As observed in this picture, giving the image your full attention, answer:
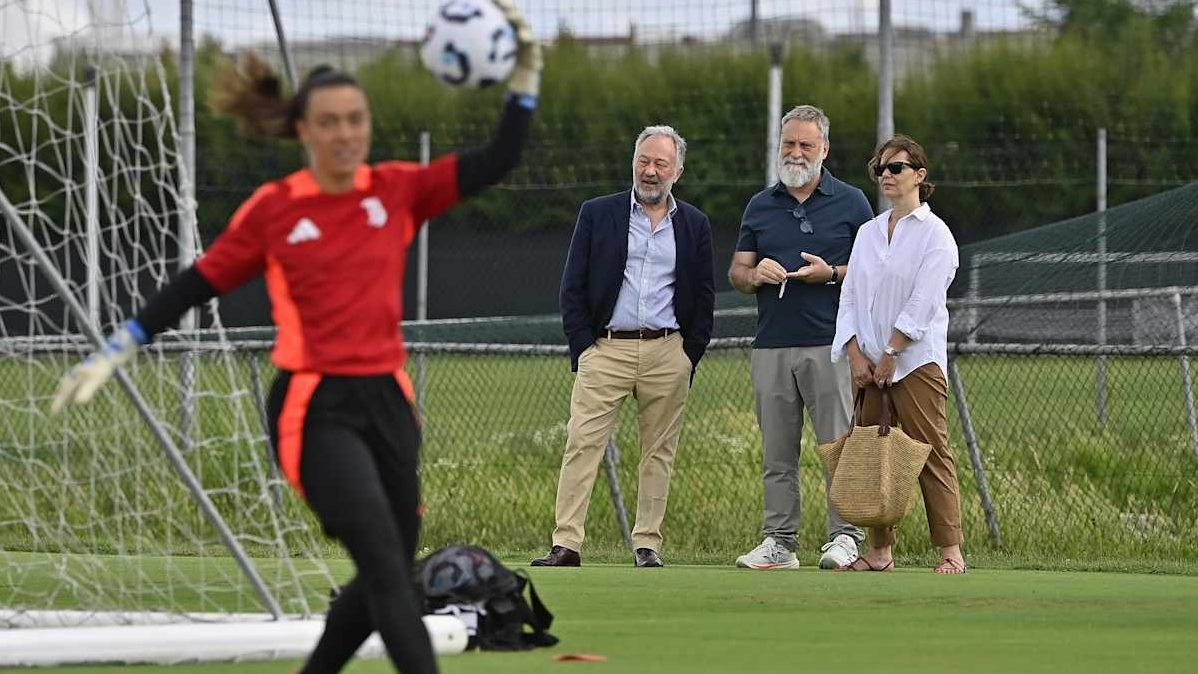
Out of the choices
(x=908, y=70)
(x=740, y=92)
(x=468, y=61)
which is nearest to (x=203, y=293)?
(x=468, y=61)

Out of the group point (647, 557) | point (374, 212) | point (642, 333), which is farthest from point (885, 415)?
point (374, 212)

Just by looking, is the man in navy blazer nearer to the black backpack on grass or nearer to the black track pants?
the black backpack on grass

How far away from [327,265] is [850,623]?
2957 millimetres

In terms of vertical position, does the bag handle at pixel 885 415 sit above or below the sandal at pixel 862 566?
above

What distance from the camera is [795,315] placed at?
9.80 m

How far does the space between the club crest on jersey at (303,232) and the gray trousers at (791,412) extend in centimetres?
480

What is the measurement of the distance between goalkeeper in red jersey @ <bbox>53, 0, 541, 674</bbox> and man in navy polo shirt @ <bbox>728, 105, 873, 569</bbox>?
4.45 meters

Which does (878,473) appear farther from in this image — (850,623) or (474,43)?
(474,43)

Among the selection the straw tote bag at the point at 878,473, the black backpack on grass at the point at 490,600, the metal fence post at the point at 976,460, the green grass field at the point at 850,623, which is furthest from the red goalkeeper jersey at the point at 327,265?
the metal fence post at the point at 976,460

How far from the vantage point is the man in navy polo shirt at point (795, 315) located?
9750 millimetres

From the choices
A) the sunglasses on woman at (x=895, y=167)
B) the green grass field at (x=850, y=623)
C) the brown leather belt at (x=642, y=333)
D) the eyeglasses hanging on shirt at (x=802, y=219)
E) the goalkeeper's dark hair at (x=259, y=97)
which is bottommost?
the green grass field at (x=850, y=623)

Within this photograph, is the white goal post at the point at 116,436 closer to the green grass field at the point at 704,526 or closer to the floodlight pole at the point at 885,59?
the green grass field at the point at 704,526

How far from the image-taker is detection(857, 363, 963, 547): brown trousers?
9.33 meters

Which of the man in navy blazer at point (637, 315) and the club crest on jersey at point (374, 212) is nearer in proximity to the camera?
the club crest on jersey at point (374, 212)
